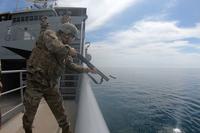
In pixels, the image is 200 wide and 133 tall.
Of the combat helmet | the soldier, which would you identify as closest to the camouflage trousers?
the soldier

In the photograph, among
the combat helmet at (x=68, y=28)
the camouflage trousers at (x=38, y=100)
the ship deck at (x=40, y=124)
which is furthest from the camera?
the ship deck at (x=40, y=124)

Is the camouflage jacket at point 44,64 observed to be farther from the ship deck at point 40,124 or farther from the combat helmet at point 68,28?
the ship deck at point 40,124

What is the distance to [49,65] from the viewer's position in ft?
8.06

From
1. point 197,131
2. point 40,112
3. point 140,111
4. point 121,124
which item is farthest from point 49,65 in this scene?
point 140,111

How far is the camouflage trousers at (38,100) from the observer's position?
8.23ft

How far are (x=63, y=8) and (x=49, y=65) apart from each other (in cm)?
1570

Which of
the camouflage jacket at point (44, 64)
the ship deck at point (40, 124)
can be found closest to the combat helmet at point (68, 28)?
the camouflage jacket at point (44, 64)

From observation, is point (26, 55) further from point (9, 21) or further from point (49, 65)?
point (49, 65)

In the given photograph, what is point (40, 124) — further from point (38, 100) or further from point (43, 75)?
point (43, 75)

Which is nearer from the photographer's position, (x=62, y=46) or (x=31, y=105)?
(x=62, y=46)

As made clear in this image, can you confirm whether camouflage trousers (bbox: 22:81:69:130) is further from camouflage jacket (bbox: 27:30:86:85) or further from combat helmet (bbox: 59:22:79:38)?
combat helmet (bbox: 59:22:79:38)

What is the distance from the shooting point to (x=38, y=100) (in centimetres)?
254

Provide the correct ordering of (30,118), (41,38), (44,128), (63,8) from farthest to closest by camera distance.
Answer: (63,8)
(44,128)
(30,118)
(41,38)

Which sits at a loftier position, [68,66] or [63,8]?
[63,8]
